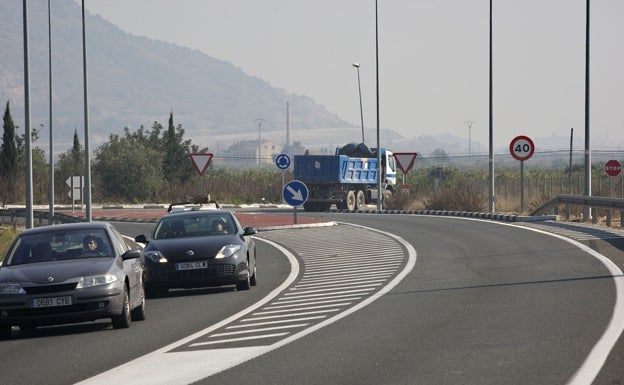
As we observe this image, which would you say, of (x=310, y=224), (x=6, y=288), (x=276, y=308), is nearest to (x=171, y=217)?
(x=276, y=308)

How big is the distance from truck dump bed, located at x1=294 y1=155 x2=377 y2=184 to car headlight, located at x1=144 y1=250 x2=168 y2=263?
34669 mm

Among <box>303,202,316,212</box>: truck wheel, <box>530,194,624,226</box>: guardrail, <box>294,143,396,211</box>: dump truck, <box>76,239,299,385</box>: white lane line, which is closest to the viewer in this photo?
<box>76,239,299,385</box>: white lane line

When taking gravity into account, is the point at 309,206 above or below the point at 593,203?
below

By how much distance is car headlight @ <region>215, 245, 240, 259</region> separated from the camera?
19484 mm

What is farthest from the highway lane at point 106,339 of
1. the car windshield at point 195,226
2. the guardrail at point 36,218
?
the guardrail at point 36,218

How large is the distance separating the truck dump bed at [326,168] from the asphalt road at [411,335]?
30.6 meters

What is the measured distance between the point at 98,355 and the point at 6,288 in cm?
244

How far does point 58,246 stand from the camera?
16000mm

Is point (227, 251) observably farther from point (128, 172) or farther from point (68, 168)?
point (68, 168)

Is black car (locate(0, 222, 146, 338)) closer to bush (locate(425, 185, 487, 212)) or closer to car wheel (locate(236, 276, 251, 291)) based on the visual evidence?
car wheel (locate(236, 276, 251, 291))

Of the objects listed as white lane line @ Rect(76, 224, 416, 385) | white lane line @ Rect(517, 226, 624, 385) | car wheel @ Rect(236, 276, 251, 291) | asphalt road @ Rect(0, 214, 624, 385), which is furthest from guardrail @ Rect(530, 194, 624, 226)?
white lane line @ Rect(76, 224, 416, 385)

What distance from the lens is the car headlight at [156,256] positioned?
19562 mm

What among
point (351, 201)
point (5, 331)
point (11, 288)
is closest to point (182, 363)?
point (11, 288)

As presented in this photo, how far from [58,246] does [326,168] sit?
130 ft
